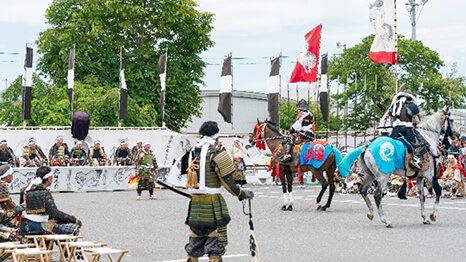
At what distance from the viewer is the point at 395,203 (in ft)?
69.8

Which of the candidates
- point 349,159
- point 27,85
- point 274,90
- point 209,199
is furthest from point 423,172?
point 27,85

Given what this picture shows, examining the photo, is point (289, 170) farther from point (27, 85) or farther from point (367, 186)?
point (27, 85)

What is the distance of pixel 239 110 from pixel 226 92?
36.4 meters

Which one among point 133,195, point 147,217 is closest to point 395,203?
point 147,217

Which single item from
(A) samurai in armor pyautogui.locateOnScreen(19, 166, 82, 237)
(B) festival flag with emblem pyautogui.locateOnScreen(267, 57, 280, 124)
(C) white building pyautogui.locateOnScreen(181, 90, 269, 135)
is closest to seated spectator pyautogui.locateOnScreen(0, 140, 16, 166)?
(B) festival flag with emblem pyautogui.locateOnScreen(267, 57, 280, 124)

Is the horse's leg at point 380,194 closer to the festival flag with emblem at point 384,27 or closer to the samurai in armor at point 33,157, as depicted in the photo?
the festival flag with emblem at point 384,27

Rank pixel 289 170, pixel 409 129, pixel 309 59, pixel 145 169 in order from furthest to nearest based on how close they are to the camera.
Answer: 1. pixel 309 59
2. pixel 145 169
3. pixel 289 170
4. pixel 409 129

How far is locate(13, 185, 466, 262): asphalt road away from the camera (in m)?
11.5

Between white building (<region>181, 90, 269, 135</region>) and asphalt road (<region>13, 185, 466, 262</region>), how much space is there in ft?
153

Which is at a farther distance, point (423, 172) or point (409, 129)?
point (423, 172)

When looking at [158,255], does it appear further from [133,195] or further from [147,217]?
[133,195]

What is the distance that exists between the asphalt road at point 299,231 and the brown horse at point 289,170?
361 millimetres

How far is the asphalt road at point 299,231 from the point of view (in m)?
11.5

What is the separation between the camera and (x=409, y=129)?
15977mm
